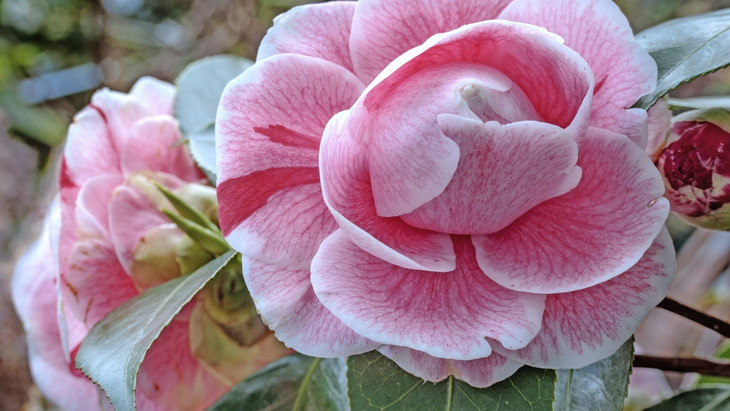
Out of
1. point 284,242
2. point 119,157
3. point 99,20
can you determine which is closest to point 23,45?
point 99,20

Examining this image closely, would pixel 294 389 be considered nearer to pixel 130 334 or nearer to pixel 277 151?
pixel 130 334

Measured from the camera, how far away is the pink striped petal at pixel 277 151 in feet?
→ 1.22

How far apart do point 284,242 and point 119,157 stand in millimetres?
275

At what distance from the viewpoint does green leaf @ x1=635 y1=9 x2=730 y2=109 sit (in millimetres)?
393

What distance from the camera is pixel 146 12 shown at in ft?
9.80

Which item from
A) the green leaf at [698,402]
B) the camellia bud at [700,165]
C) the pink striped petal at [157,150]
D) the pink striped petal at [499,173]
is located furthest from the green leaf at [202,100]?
the green leaf at [698,402]

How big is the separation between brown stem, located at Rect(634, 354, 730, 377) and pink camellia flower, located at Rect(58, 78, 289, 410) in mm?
326

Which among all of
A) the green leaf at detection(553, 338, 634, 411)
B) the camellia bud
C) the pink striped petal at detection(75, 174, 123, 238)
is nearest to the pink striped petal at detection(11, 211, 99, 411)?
the pink striped petal at detection(75, 174, 123, 238)

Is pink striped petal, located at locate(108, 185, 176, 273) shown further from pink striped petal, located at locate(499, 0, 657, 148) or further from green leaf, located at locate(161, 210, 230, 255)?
pink striped petal, located at locate(499, 0, 657, 148)

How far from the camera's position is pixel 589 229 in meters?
0.38

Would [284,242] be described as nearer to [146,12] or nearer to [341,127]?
[341,127]

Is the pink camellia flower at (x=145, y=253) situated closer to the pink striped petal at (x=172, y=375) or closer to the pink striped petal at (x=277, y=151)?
the pink striped petal at (x=172, y=375)

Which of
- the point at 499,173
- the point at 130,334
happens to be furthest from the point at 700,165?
the point at 130,334

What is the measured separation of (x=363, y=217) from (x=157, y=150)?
294 mm
